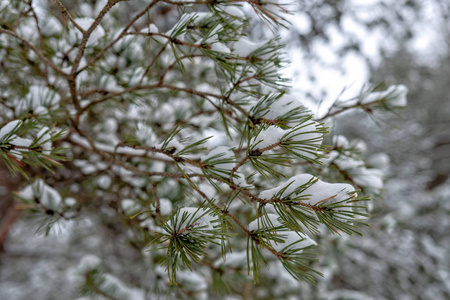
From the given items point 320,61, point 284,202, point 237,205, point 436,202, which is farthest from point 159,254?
point 436,202

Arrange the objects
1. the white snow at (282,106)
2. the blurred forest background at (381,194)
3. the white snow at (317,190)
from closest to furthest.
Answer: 1. the white snow at (317,190)
2. the white snow at (282,106)
3. the blurred forest background at (381,194)

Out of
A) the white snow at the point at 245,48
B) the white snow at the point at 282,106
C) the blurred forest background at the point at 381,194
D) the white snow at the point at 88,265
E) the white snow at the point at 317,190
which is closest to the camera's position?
the white snow at the point at 317,190

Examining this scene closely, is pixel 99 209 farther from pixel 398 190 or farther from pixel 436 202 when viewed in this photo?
pixel 398 190

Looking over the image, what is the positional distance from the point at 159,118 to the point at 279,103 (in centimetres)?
101

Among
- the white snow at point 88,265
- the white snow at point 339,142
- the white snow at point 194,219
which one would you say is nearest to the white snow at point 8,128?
the white snow at point 194,219

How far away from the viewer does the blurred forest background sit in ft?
6.92

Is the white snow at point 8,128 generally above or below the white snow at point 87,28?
below

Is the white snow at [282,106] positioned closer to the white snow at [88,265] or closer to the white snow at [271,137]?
the white snow at [271,137]

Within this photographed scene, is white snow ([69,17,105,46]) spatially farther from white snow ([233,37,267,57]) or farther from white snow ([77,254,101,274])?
white snow ([77,254,101,274])

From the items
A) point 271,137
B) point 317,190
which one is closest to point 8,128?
point 271,137

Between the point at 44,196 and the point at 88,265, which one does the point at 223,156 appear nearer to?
the point at 44,196

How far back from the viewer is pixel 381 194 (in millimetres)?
1103

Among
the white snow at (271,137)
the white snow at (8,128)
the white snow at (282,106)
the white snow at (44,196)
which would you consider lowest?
the white snow at (44,196)

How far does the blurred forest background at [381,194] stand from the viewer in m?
2.11
